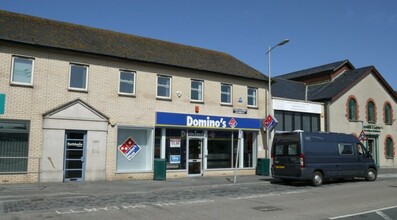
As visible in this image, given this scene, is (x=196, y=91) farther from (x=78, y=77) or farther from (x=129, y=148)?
(x=78, y=77)

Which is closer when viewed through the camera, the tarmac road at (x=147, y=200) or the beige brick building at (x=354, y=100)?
the tarmac road at (x=147, y=200)

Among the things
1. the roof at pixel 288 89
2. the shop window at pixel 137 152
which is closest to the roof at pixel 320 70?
the roof at pixel 288 89

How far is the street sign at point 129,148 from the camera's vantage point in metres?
19.2

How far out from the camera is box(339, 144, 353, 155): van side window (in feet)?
63.0

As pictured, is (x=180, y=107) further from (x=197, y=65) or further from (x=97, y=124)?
(x=97, y=124)

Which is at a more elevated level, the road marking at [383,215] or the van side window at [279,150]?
the van side window at [279,150]

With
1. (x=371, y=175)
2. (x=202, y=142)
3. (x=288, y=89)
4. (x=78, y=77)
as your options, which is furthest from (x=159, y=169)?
(x=288, y=89)

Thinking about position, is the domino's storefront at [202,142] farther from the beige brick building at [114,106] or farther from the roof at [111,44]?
the roof at [111,44]

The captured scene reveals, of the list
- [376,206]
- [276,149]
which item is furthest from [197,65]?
[376,206]

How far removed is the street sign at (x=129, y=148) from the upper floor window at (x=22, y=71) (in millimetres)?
5232

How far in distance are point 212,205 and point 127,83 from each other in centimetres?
990

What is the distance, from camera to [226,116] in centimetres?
2256

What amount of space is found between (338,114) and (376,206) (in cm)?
1849

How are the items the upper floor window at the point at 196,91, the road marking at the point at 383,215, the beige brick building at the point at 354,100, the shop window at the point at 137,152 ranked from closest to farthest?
the road marking at the point at 383,215 < the shop window at the point at 137,152 < the upper floor window at the point at 196,91 < the beige brick building at the point at 354,100
